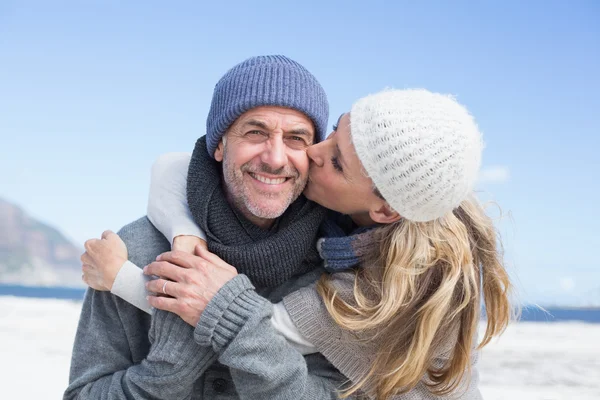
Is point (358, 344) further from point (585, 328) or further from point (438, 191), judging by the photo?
point (585, 328)

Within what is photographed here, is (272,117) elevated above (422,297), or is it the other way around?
(272,117)

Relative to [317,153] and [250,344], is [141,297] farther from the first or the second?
[317,153]

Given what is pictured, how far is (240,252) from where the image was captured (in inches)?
87.6

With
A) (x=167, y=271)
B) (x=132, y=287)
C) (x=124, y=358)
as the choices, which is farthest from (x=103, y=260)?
(x=124, y=358)

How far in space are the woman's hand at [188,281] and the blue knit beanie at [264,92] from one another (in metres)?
0.51

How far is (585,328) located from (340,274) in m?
6.98

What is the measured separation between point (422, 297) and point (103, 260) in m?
1.16

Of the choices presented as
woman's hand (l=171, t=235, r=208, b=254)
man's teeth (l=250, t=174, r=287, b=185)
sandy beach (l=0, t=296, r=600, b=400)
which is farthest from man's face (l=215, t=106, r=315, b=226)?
sandy beach (l=0, t=296, r=600, b=400)

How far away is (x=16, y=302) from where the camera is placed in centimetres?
912

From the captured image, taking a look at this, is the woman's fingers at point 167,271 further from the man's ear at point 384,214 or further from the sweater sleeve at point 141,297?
the man's ear at point 384,214

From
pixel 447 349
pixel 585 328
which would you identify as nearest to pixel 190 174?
pixel 447 349

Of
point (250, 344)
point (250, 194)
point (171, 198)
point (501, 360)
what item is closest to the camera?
point (250, 344)

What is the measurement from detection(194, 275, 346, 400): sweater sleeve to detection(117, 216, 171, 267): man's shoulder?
486 millimetres

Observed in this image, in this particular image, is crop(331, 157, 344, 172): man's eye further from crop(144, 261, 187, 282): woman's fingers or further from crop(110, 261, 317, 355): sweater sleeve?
crop(144, 261, 187, 282): woman's fingers
